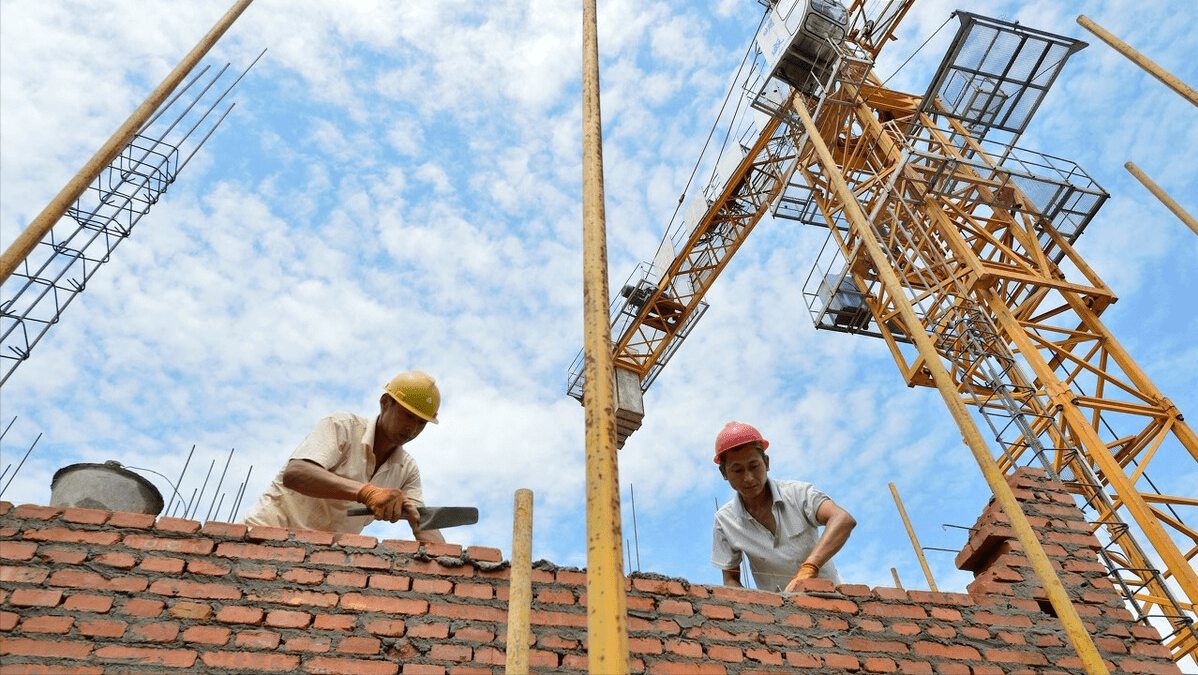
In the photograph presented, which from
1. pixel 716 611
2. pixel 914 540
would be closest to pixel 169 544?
pixel 716 611

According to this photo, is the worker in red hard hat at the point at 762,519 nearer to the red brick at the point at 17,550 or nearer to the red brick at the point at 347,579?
the red brick at the point at 347,579

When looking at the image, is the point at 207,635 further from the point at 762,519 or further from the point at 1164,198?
the point at 1164,198

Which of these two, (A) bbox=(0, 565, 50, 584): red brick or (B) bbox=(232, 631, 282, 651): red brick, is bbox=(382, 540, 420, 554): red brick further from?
(A) bbox=(0, 565, 50, 584): red brick

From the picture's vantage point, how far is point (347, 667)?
2781mm

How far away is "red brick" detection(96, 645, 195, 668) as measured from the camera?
2.67m

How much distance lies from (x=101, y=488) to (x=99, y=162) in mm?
1334

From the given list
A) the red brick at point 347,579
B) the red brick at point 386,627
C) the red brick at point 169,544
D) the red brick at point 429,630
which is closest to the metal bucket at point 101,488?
the red brick at point 169,544

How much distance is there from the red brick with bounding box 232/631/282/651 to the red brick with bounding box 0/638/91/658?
43cm

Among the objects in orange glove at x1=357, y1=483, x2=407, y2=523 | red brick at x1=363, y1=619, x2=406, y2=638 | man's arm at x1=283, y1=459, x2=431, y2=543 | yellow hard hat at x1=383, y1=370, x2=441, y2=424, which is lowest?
red brick at x1=363, y1=619, x2=406, y2=638

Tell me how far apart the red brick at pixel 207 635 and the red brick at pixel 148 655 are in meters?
0.05

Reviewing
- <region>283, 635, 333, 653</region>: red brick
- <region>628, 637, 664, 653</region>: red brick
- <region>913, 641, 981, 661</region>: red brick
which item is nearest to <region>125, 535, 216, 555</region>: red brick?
<region>283, 635, 333, 653</region>: red brick

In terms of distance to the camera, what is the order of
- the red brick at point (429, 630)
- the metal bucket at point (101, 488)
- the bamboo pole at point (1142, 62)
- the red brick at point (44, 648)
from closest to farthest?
→ the red brick at point (44, 648), the red brick at point (429, 630), the metal bucket at point (101, 488), the bamboo pole at point (1142, 62)

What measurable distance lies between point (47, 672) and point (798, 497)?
308cm

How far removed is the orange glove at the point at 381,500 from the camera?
3.44 m
